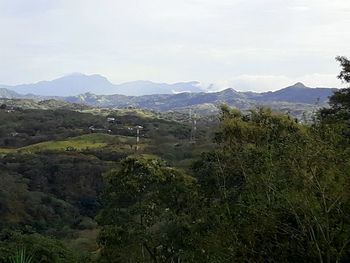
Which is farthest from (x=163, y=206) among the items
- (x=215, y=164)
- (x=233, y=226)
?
(x=233, y=226)

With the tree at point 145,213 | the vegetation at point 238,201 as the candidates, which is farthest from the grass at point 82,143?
the tree at point 145,213

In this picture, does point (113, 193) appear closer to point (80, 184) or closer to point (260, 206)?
point (260, 206)

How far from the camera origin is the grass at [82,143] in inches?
2854

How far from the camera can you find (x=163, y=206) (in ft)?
42.8

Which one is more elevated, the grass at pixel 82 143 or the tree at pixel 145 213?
the tree at pixel 145 213

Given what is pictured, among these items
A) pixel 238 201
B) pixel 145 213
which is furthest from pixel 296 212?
pixel 145 213

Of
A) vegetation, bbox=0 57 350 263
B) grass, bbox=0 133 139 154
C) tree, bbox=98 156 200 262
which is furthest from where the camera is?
grass, bbox=0 133 139 154

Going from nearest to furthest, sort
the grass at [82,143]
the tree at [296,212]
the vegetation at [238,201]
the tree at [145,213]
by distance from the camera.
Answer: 1. the tree at [296,212]
2. the vegetation at [238,201]
3. the tree at [145,213]
4. the grass at [82,143]

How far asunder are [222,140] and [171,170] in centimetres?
565

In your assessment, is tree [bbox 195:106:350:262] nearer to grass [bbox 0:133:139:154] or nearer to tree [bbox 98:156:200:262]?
tree [bbox 98:156:200:262]

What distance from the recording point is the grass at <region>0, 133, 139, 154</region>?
72.5 m

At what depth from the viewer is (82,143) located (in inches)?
2995

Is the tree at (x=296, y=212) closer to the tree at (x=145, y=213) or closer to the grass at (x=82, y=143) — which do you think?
the tree at (x=145, y=213)

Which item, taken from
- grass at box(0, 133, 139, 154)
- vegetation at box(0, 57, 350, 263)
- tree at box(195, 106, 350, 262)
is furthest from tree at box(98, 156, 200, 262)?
grass at box(0, 133, 139, 154)
